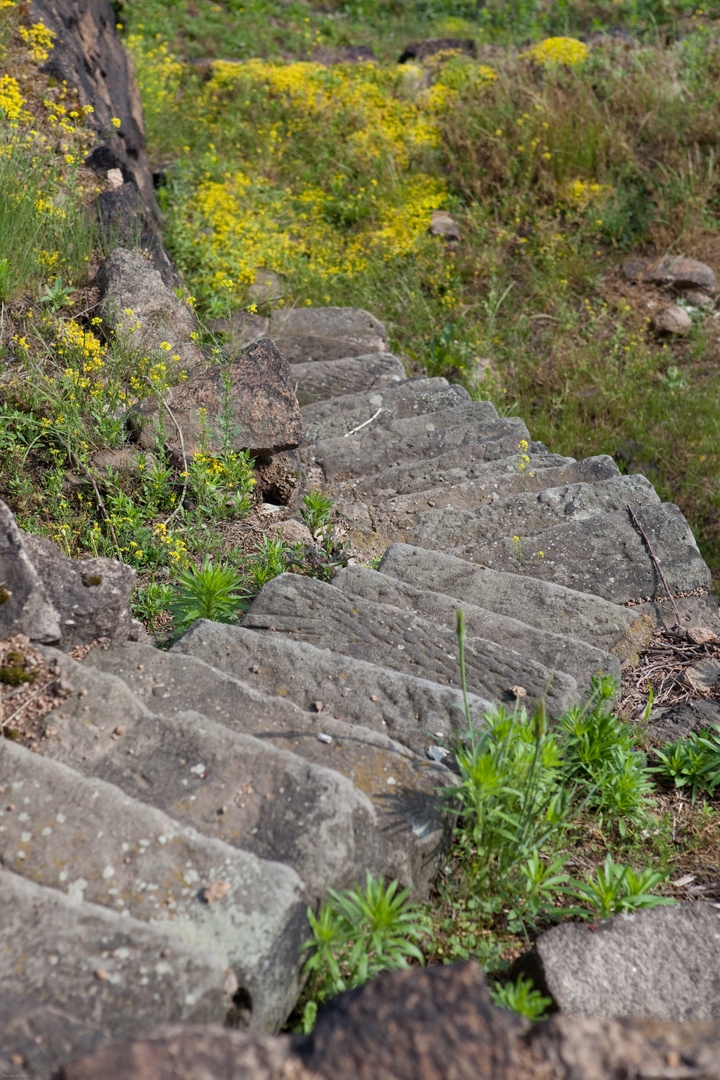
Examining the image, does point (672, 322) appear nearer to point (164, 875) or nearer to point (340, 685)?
point (340, 685)

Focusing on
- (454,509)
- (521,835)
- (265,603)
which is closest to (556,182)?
(454,509)

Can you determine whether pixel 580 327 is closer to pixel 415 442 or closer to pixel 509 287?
pixel 509 287

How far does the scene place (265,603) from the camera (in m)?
2.98

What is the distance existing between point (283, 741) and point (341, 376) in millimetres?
3517

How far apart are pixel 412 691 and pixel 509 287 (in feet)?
18.0

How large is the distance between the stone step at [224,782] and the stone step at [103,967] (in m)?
0.36

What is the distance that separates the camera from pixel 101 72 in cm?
695

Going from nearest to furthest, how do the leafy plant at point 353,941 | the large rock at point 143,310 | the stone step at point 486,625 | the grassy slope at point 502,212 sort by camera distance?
the leafy plant at point 353,941
the stone step at point 486,625
the large rock at point 143,310
the grassy slope at point 502,212

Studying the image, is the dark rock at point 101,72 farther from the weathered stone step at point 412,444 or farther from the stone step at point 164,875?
the stone step at point 164,875

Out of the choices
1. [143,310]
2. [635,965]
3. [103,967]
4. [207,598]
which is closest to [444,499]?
[207,598]

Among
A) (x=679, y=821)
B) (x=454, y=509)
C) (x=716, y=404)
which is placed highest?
(x=454, y=509)

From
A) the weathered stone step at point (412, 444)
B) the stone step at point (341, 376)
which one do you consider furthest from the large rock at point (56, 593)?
the stone step at point (341, 376)

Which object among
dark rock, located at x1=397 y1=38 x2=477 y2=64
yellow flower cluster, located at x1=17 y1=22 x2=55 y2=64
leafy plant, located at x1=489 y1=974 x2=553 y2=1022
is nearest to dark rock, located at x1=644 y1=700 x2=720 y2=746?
leafy plant, located at x1=489 y1=974 x2=553 y2=1022

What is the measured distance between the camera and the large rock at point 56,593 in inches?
96.0
